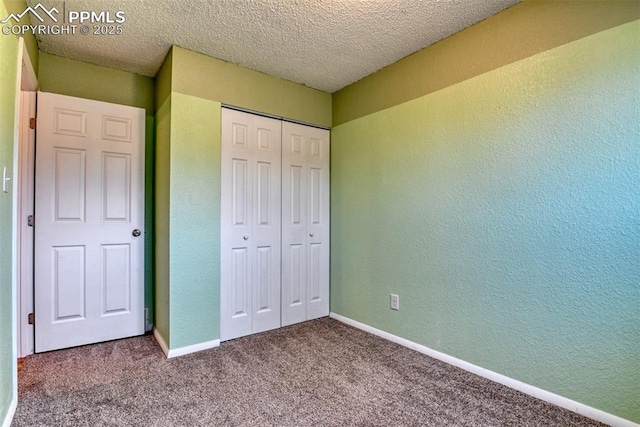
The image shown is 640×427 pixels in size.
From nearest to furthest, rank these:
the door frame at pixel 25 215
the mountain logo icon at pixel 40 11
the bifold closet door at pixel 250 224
A: the mountain logo icon at pixel 40 11 → the door frame at pixel 25 215 → the bifold closet door at pixel 250 224

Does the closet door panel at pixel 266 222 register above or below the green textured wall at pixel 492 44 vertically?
below

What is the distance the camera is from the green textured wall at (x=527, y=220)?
155 centimetres

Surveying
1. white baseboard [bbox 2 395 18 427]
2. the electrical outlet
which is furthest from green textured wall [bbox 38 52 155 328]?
the electrical outlet

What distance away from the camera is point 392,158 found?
2.63 metres

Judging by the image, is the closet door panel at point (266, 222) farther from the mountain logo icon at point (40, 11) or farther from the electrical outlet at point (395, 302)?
the mountain logo icon at point (40, 11)

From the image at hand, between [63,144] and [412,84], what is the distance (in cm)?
273

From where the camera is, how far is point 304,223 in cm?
311

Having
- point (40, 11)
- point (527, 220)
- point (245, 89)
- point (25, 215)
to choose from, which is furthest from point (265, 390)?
point (40, 11)

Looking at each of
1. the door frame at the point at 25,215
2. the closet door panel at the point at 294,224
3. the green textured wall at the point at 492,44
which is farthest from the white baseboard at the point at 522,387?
the door frame at the point at 25,215

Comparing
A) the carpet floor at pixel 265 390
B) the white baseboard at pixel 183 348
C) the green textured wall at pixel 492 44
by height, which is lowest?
the carpet floor at pixel 265 390

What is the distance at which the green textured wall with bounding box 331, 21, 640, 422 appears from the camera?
1550 millimetres

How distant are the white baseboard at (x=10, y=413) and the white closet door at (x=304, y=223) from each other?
180 cm

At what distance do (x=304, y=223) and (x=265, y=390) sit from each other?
156cm

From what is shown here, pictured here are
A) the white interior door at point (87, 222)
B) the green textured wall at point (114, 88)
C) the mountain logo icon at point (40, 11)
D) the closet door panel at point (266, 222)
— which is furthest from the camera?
the closet door panel at point (266, 222)
